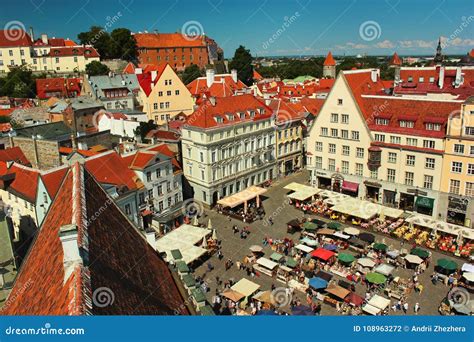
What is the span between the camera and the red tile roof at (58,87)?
53.3 m

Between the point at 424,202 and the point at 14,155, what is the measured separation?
97.2ft

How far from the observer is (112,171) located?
26.1m

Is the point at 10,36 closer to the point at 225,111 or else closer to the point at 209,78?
the point at 225,111

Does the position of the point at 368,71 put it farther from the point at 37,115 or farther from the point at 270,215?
the point at 37,115

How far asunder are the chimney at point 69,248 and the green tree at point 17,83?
46.6 m

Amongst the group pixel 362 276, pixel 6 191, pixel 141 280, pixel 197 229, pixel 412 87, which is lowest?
pixel 362 276

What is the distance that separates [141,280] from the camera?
398 inches

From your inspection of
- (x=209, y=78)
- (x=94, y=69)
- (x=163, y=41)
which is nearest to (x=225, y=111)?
(x=209, y=78)

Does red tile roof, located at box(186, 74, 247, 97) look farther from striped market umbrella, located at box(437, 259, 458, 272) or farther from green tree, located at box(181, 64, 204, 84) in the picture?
striped market umbrella, located at box(437, 259, 458, 272)

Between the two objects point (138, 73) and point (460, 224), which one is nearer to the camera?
point (460, 224)

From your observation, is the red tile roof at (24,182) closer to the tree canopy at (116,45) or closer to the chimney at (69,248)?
the chimney at (69,248)

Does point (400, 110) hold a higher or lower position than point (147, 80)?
lower

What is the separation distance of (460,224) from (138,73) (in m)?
43.5

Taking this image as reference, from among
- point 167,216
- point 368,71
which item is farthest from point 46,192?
point 368,71
